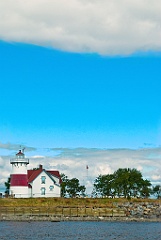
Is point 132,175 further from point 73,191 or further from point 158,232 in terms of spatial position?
point 158,232

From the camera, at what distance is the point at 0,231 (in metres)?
64.1

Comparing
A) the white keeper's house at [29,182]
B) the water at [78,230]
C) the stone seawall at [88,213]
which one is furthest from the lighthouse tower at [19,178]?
the water at [78,230]

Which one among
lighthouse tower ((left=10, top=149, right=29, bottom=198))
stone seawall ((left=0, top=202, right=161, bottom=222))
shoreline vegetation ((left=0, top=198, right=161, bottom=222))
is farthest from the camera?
lighthouse tower ((left=10, top=149, right=29, bottom=198))

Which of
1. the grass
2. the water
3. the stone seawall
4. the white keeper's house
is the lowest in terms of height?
the water

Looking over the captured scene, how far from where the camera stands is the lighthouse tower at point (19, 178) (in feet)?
347

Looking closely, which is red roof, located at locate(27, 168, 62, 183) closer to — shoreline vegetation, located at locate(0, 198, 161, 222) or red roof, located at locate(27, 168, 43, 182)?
red roof, located at locate(27, 168, 43, 182)

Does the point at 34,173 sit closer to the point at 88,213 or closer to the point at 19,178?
the point at 19,178

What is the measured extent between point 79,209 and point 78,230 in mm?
24297

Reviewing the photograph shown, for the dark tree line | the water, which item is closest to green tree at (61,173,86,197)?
the dark tree line

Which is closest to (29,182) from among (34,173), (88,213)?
(34,173)

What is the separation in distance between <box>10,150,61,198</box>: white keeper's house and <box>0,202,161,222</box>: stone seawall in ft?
49.3

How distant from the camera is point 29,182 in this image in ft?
362

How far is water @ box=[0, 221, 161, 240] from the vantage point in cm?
5916

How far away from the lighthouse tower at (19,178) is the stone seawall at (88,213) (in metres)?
14.7
